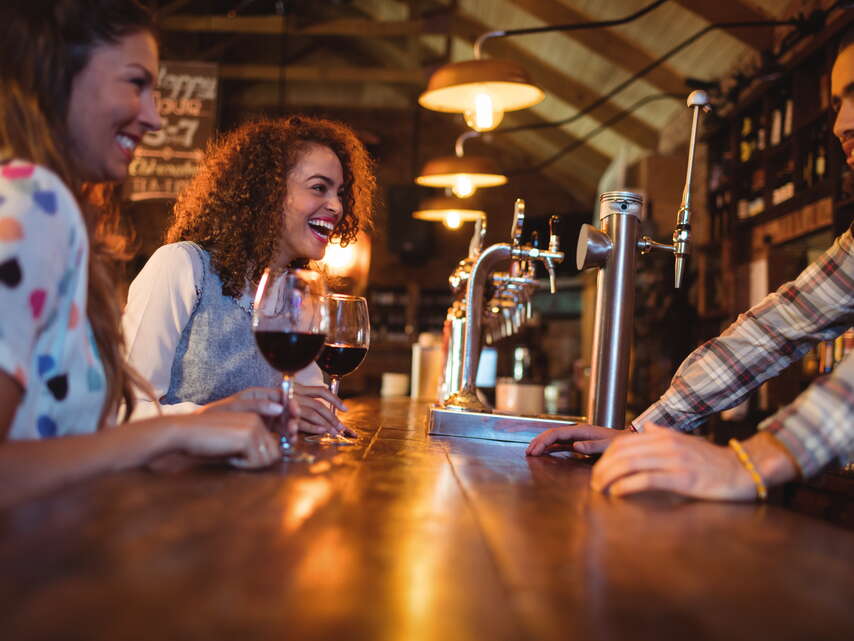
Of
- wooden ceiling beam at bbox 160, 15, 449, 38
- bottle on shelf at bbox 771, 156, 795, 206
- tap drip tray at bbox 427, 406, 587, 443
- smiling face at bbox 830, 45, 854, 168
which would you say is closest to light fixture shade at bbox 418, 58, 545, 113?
smiling face at bbox 830, 45, 854, 168

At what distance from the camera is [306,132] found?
2326 millimetres

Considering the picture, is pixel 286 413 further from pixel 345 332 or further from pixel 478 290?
pixel 478 290

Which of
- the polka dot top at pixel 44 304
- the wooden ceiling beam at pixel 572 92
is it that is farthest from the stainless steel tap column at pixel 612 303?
the wooden ceiling beam at pixel 572 92

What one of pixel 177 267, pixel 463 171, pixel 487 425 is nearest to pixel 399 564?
pixel 487 425

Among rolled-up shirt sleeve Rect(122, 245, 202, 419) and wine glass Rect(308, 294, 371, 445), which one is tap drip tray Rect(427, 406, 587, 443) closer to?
wine glass Rect(308, 294, 371, 445)

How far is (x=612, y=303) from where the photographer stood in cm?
161

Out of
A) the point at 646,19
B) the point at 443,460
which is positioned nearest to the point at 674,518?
the point at 443,460

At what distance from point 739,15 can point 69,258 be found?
4878 millimetres

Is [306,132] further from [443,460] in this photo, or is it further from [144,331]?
[443,460]

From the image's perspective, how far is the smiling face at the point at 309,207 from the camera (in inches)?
88.5

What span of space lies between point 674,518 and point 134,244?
1.01 meters

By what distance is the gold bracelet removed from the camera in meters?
0.87

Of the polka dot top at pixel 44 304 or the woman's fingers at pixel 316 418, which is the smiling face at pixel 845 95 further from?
the polka dot top at pixel 44 304

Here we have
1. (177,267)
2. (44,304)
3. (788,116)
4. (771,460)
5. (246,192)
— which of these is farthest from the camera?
(788,116)
